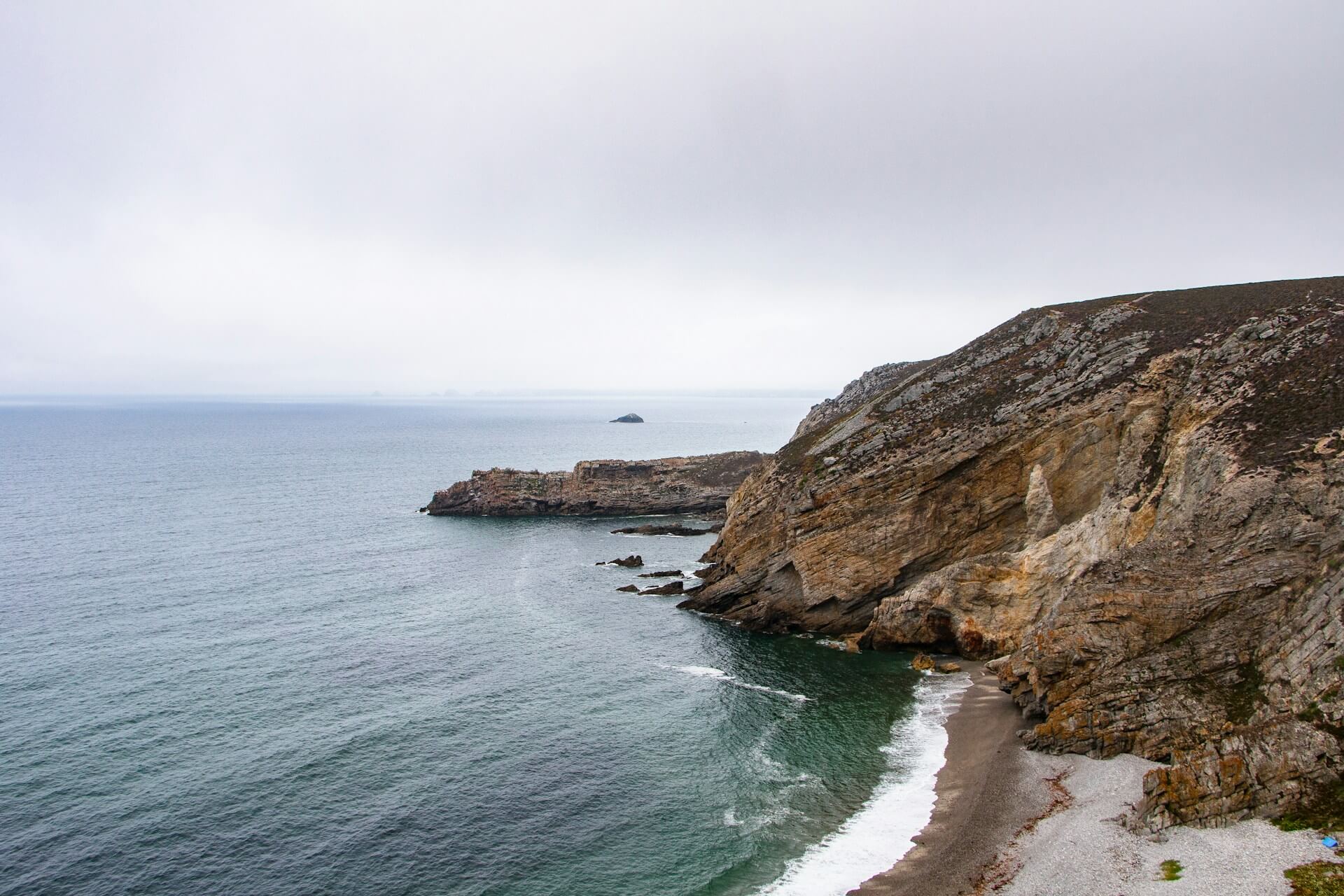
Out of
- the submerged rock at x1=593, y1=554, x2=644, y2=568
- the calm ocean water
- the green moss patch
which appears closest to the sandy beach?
the green moss patch

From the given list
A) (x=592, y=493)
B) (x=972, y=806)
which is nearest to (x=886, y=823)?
(x=972, y=806)

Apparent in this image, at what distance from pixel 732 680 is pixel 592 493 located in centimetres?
7493

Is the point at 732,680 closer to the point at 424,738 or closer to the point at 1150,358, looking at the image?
the point at 424,738

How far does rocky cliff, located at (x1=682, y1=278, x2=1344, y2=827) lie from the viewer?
34.1 metres

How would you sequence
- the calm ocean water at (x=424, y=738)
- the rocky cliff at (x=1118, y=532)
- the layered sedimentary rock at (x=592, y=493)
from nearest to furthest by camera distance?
the calm ocean water at (x=424, y=738) < the rocky cliff at (x=1118, y=532) < the layered sedimentary rock at (x=592, y=493)

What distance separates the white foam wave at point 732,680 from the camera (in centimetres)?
5081

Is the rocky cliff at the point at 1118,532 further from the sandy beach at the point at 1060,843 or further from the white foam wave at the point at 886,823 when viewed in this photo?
the white foam wave at the point at 886,823

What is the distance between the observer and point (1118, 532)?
47.2m

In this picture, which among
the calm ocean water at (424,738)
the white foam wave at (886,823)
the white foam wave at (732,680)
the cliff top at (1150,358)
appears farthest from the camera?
the white foam wave at (732,680)

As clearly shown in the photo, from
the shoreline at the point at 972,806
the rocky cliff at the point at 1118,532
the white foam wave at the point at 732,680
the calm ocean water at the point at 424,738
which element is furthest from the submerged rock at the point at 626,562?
the shoreline at the point at 972,806

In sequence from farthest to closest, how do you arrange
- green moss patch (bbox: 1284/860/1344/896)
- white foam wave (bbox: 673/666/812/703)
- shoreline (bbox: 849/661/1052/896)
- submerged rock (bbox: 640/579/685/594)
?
submerged rock (bbox: 640/579/685/594) → white foam wave (bbox: 673/666/812/703) → shoreline (bbox: 849/661/1052/896) → green moss patch (bbox: 1284/860/1344/896)

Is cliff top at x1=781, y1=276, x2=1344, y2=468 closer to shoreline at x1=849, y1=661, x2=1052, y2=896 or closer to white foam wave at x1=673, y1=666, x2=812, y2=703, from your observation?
shoreline at x1=849, y1=661, x2=1052, y2=896

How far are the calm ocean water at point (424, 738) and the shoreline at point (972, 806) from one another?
3.44ft

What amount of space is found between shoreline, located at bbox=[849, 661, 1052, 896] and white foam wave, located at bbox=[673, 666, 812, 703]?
9457 mm
